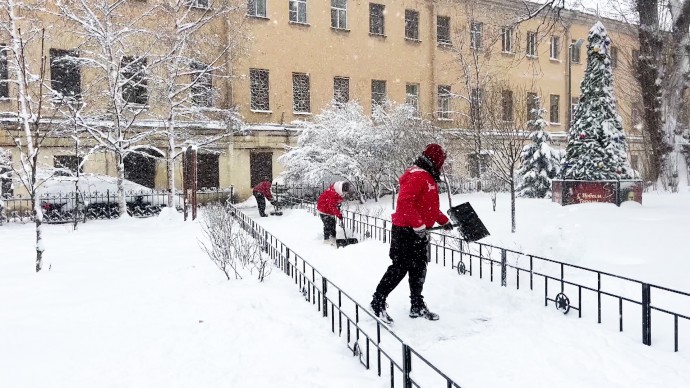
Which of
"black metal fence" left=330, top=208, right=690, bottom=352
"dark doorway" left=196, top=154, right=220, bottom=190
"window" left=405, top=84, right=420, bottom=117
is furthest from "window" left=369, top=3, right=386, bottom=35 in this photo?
"black metal fence" left=330, top=208, right=690, bottom=352

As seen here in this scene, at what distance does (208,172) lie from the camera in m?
22.9

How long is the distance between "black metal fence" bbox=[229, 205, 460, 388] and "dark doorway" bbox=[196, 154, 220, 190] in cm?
1620

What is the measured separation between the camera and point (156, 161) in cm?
2170

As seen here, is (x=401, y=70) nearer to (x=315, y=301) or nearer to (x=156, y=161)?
(x=156, y=161)

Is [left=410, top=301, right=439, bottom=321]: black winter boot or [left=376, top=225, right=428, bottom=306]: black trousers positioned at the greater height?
[left=376, top=225, right=428, bottom=306]: black trousers

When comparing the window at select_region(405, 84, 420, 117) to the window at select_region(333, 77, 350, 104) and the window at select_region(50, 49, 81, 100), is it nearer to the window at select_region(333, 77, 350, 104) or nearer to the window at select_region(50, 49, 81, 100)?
the window at select_region(333, 77, 350, 104)

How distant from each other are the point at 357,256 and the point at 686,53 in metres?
12.8

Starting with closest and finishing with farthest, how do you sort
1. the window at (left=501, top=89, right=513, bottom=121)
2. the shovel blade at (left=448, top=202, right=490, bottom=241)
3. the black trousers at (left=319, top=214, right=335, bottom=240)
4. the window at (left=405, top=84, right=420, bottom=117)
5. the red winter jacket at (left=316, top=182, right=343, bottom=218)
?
the shovel blade at (left=448, top=202, right=490, bottom=241) < the red winter jacket at (left=316, top=182, right=343, bottom=218) < the black trousers at (left=319, top=214, right=335, bottom=240) < the window at (left=501, top=89, right=513, bottom=121) < the window at (left=405, top=84, right=420, bottom=117)

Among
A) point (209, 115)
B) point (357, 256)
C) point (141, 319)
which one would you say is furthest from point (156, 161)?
point (141, 319)

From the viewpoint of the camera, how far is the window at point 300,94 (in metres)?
24.4

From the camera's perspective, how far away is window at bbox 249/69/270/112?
23.3 meters

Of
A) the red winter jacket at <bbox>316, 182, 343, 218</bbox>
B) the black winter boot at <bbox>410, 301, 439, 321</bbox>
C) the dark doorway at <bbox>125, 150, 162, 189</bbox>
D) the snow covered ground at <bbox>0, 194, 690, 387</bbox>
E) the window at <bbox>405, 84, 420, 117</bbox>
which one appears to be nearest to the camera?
the snow covered ground at <bbox>0, 194, 690, 387</bbox>

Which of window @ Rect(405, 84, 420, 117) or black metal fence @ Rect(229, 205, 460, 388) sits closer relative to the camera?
black metal fence @ Rect(229, 205, 460, 388)

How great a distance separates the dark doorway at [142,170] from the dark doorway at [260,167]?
4.52 metres
